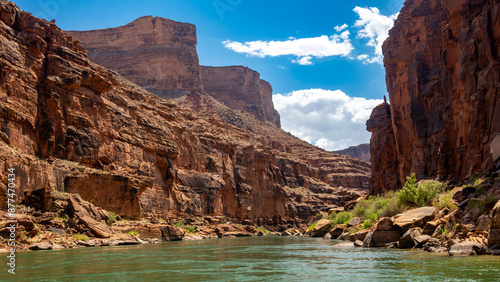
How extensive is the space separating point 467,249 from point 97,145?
38877 mm

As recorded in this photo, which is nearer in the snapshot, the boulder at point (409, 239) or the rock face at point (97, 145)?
the boulder at point (409, 239)

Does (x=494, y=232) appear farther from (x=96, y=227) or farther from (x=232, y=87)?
(x=232, y=87)

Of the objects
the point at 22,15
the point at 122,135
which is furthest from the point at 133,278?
the point at 122,135

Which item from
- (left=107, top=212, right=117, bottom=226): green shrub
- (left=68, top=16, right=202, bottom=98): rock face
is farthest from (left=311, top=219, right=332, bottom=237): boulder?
(left=68, top=16, right=202, bottom=98): rock face

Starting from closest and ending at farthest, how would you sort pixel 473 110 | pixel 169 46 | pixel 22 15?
pixel 473 110 < pixel 22 15 < pixel 169 46

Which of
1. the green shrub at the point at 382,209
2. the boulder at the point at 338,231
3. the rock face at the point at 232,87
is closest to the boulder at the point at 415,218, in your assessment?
the green shrub at the point at 382,209

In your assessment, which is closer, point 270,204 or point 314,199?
point 270,204

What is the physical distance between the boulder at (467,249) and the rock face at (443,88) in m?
12.3

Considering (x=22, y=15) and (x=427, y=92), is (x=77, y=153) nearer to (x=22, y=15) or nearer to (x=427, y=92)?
(x=22, y=15)

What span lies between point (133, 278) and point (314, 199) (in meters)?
95.1

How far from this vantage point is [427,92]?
4809 centimetres

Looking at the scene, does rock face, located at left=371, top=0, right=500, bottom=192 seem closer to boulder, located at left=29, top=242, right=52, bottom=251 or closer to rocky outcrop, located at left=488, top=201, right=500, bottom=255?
rocky outcrop, located at left=488, top=201, right=500, bottom=255

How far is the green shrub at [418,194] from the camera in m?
29.6

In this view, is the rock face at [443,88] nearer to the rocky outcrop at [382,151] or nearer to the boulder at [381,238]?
the rocky outcrop at [382,151]
